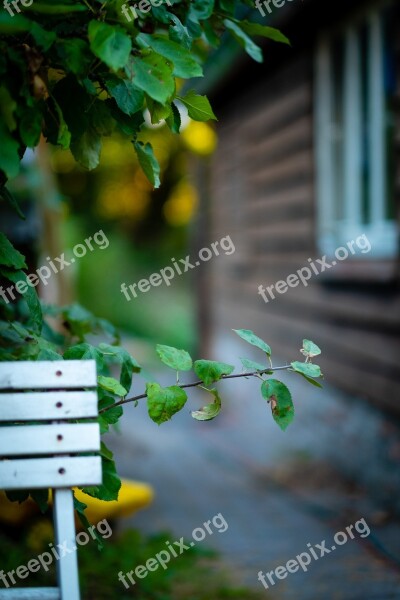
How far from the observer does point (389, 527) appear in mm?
4633

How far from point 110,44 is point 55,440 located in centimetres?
101

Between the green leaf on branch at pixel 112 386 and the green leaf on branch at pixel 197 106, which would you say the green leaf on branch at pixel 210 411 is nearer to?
the green leaf on branch at pixel 112 386

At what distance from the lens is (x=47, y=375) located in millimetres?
2037

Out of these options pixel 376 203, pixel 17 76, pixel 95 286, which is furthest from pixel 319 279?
pixel 95 286

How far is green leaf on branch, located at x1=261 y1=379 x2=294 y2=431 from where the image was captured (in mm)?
2062

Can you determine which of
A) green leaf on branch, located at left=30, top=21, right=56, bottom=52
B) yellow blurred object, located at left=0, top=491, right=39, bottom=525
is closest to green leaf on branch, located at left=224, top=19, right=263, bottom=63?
green leaf on branch, located at left=30, top=21, right=56, bottom=52

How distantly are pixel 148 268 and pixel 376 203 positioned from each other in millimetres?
19450

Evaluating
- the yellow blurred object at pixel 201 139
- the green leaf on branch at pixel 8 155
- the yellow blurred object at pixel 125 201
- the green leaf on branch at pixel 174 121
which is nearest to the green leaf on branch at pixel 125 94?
the green leaf on branch at pixel 174 121

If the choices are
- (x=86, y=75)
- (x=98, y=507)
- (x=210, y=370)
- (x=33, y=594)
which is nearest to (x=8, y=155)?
(x=86, y=75)

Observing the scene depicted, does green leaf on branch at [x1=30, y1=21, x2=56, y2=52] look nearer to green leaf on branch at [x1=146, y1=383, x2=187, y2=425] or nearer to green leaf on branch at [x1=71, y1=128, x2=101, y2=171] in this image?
green leaf on branch at [x1=71, y1=128, x2=101, y2=171]

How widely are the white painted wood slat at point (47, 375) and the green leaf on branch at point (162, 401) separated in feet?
0.52

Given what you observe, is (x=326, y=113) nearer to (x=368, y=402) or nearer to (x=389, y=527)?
(x=368, y=402)

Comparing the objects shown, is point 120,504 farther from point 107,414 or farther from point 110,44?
point 110,44

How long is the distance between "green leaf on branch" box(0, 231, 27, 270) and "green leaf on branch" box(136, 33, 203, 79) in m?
0.67
